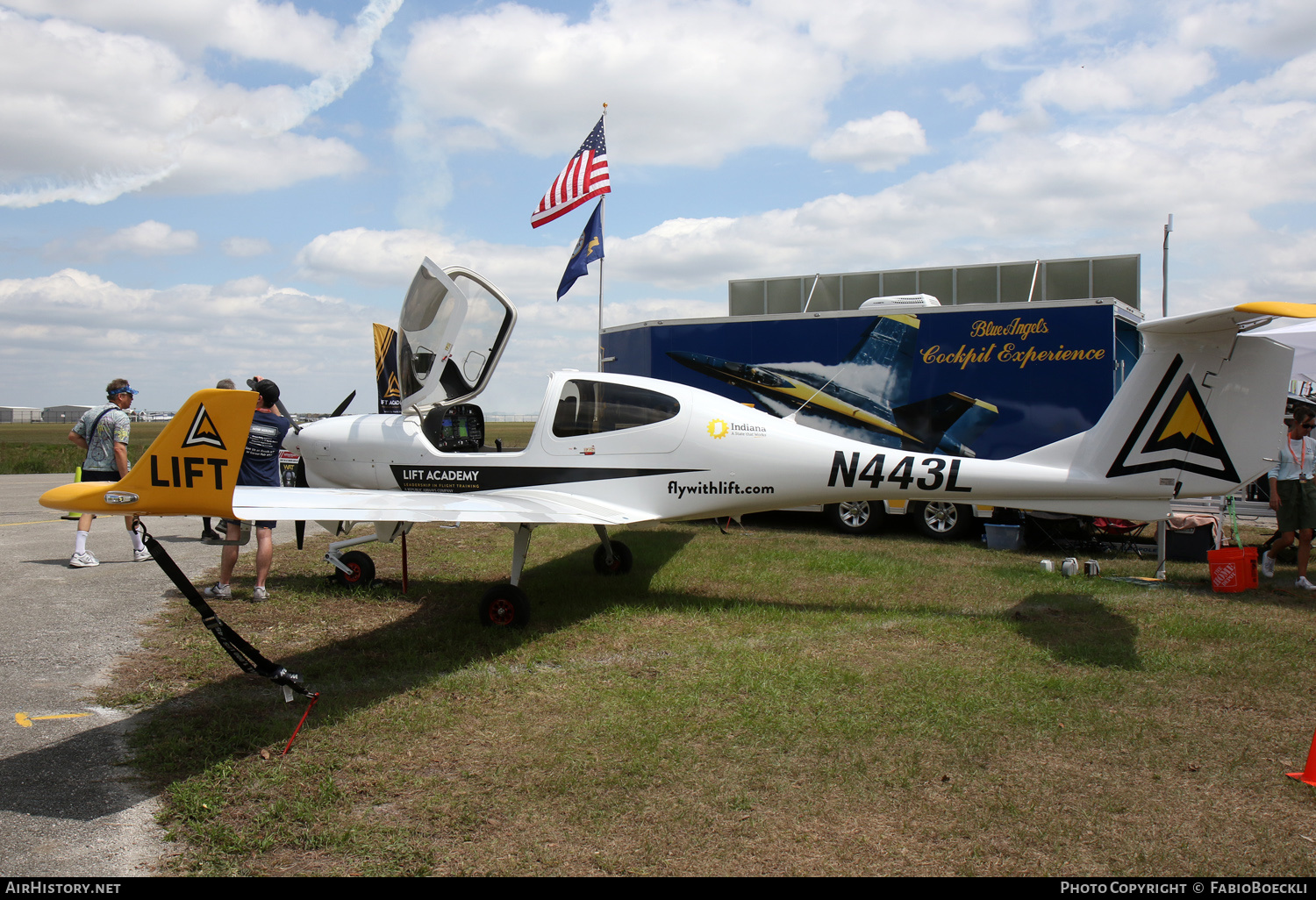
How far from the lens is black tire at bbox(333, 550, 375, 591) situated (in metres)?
7.38

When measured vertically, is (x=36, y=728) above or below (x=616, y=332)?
below

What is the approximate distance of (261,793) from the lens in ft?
11.3

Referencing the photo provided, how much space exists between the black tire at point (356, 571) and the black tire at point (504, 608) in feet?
6.38

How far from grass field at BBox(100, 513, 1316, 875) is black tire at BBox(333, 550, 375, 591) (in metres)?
0.27

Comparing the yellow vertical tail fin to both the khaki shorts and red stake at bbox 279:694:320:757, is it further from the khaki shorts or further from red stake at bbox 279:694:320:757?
the khaki shorts

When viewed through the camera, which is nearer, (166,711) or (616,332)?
(166,711)

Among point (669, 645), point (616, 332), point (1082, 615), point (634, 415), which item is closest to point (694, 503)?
point (634, 415)

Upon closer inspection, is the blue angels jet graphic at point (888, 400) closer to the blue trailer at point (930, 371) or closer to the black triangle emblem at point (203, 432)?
the blue trailer at point (930, 371)

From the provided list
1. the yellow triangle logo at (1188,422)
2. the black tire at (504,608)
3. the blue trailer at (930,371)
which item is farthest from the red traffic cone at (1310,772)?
the blue trailer at (930,371)

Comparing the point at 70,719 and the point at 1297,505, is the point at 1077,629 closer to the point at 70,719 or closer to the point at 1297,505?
the point at 1297,505

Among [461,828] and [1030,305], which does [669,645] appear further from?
[1030,305]

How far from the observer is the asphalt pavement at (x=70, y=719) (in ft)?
9.86

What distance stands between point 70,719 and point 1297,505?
1022cm
